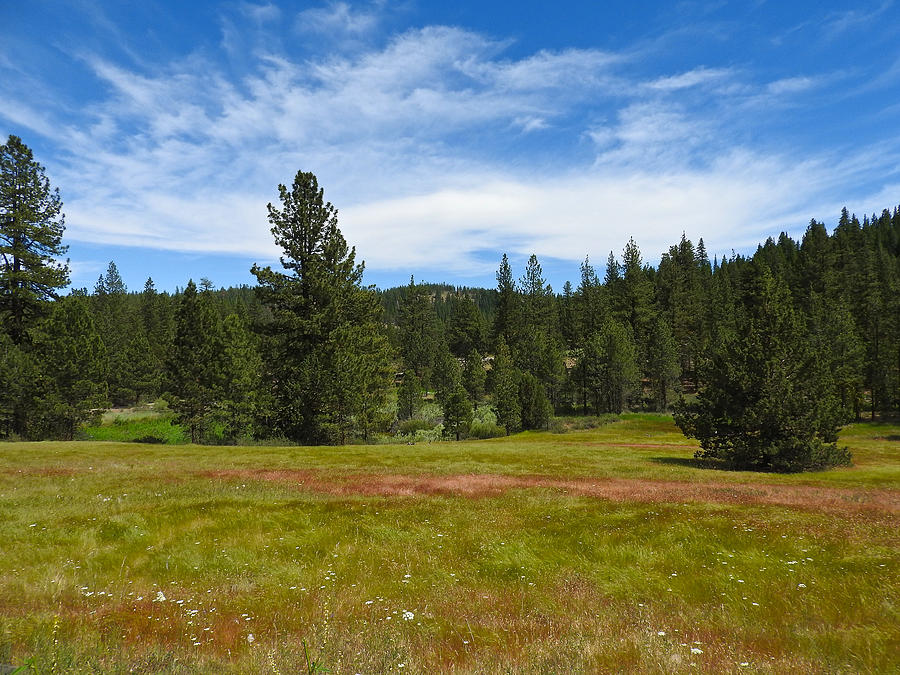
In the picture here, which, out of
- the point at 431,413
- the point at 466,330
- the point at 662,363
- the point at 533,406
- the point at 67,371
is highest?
the point at 466,330

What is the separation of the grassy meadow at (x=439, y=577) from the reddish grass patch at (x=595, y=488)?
0.26 m

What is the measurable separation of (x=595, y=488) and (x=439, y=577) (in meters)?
13.3

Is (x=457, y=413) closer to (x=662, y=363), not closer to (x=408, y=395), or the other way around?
(x=408, y=395)

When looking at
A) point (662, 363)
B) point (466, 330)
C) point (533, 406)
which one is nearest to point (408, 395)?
point (533, 406)

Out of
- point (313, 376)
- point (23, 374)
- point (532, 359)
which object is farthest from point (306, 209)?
point (532, 359)

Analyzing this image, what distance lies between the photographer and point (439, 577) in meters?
10.2

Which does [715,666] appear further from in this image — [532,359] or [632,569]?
[532,359]

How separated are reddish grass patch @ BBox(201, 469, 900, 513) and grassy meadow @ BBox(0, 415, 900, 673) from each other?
10.4 inches

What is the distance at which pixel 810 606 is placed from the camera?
828 cm

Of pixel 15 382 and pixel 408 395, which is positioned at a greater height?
pixel 15 382

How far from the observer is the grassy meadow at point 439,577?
641 centimetres

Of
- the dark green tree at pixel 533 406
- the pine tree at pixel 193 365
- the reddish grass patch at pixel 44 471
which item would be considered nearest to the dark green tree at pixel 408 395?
the dark green tree at pixel 533 406

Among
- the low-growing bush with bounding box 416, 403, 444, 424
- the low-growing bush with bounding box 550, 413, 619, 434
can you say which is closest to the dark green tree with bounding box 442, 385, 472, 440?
the low-growing bush with bounding box 416, 403, 444, 424

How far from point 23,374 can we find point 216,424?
22.2 meters
